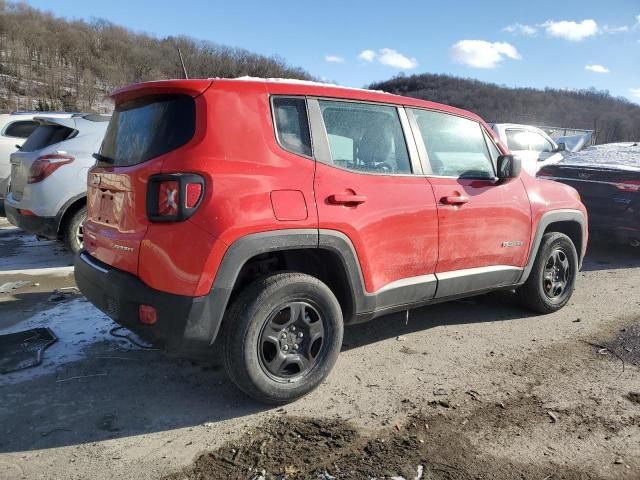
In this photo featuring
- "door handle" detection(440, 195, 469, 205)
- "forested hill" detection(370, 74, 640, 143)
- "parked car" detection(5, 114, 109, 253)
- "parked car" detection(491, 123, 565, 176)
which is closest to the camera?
"door handle" detection(440, 195, 469, 205)

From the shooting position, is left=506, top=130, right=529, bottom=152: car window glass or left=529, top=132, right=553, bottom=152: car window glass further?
left=529, top=132, right=553, bottom=152: car window glass

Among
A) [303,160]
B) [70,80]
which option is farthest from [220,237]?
[70,80]

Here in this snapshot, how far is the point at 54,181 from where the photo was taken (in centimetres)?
579

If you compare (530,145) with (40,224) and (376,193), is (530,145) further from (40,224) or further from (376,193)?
(40,224)

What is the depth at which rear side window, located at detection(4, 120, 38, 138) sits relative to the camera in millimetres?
8617

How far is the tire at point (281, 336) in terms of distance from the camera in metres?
2.87

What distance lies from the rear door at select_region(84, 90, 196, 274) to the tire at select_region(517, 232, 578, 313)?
3.37m

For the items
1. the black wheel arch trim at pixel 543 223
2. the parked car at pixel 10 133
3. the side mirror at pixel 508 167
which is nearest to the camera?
the side mirror at pixel 508 167

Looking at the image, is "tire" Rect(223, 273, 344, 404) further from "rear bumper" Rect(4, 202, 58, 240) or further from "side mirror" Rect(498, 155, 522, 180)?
"rear bumper" Rect(4, 202, 58, 240)

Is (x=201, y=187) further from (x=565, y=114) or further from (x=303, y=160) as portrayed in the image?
(x=565, y=114)

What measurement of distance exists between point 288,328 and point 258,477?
0.88 m

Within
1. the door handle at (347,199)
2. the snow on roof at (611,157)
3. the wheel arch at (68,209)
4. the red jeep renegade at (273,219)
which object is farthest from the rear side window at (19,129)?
the snow on roof at (611,157)

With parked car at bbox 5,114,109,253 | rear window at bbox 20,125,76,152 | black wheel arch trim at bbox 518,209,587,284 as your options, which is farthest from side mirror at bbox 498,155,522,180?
rear window at bbox 20,125,76,152

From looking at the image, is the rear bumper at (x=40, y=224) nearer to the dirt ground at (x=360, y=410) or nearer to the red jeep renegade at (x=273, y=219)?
the dirt ground at (x=360, y=410)
